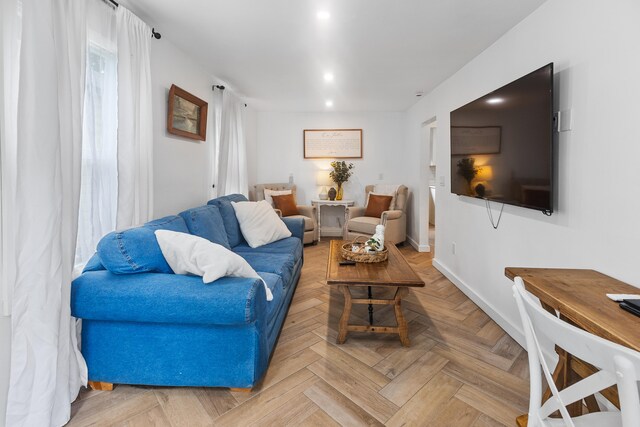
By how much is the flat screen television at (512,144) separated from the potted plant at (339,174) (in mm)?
2725

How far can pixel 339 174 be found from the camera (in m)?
5.38

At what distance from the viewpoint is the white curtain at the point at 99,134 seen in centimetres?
181

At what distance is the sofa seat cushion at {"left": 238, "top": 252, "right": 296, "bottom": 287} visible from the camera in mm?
2283

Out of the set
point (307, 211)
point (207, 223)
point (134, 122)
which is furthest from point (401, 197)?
point (134, 122)

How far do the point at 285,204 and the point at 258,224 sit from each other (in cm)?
176

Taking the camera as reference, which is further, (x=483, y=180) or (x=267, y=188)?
(x=267, y=188)

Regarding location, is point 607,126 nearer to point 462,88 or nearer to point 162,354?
point 462,88

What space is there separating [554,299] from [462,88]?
2.53 m

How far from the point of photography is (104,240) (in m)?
1.58

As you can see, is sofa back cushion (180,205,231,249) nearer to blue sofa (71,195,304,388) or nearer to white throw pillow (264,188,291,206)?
blue sofa (71,195,304,388)

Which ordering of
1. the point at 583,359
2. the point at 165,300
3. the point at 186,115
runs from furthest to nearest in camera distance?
the point at 186,115 → the point at 165,300 → the point at 583,359

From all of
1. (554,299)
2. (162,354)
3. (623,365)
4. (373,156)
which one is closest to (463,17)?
(554,299)

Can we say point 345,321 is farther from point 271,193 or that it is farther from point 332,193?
point 332,193

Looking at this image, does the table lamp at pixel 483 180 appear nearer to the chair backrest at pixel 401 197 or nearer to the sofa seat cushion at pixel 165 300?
the sofa seat cushion at pixel 165 300
